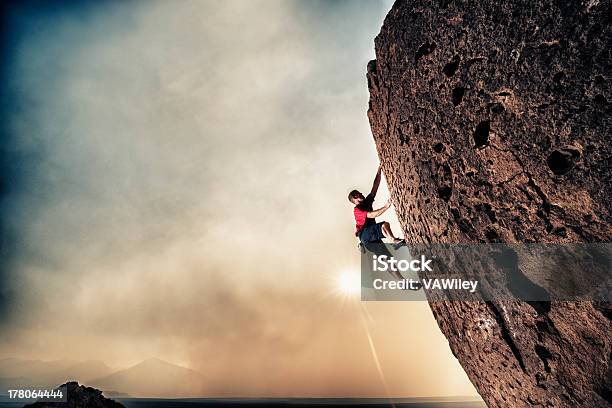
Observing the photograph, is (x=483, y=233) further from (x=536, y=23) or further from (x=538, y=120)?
(x=536, y=23)

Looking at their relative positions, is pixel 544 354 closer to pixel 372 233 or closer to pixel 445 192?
pixel 445 192

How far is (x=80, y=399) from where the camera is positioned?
9125 mm

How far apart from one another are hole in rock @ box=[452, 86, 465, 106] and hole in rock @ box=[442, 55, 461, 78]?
0.20 meters

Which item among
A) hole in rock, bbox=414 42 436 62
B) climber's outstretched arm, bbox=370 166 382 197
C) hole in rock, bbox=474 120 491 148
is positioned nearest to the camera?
hole in rock, bbox=474 120 491 148

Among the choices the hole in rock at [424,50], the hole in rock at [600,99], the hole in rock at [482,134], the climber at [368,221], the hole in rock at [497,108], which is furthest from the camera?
the climber at [368,221]

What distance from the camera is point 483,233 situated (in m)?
3.96

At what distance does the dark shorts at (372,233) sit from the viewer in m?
6.88

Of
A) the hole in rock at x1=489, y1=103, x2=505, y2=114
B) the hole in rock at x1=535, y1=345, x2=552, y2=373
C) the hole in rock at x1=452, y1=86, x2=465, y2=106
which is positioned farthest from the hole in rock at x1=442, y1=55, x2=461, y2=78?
the hole in rock at x1=535, y1=345, x2=552, y2=373

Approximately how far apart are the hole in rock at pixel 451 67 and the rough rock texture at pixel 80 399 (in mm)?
11147

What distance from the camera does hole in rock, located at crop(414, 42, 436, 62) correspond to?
422 cm

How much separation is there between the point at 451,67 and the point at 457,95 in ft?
1.11

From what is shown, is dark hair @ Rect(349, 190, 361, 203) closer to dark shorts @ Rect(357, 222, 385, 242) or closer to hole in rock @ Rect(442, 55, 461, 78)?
dark shorts @ Rect(357, 222, 385, 242)

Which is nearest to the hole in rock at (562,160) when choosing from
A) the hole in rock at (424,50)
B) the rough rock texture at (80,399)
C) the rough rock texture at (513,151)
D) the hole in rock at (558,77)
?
the rough rock texture at (513,151)

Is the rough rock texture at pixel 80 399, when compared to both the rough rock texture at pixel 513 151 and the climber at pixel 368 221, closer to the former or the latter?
the climber at pixel 368 221
